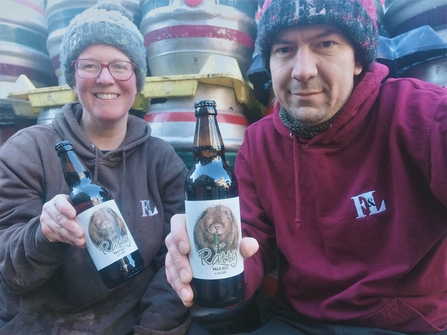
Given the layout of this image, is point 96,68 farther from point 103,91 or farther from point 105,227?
point 105,227

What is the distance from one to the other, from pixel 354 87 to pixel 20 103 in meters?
2.07

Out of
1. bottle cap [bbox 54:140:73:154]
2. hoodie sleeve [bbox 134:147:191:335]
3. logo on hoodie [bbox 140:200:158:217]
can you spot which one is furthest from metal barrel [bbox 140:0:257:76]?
bottle cap [bbox 54:140:73:154]

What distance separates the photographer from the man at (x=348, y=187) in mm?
954

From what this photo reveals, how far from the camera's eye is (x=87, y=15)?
137 cm

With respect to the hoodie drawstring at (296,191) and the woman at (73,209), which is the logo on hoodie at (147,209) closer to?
the woman at (73,209)

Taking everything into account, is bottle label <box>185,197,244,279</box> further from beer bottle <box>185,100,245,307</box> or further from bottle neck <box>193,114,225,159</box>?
bottle neck <box>193,114,225,159</box>

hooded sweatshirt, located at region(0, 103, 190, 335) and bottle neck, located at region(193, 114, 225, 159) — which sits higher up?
bottle neck, located at region(193, 114, 225, 159)

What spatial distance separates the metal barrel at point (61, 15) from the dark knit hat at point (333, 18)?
1374 millimetres

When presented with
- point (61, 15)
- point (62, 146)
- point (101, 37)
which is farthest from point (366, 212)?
point (61, 15)

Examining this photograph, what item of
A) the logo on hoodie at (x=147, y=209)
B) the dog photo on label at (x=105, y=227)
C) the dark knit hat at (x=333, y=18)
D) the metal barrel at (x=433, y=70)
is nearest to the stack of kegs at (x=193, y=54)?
the logo on hoodie at (x=147, y=209)

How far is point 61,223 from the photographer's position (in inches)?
34.9

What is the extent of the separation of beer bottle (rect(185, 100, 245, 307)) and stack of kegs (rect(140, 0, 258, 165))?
90 centimetres

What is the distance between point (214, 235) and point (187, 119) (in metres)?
1.06

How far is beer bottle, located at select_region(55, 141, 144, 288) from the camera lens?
889 millimetres
